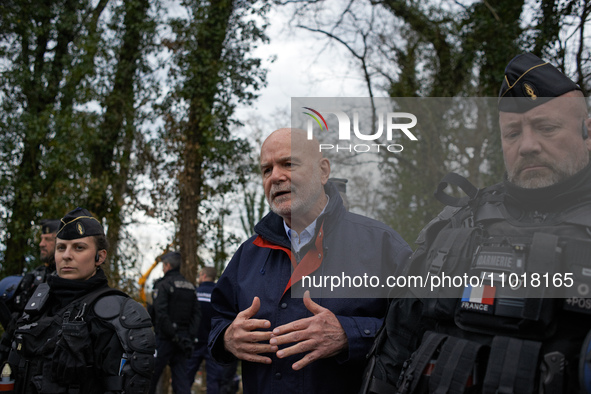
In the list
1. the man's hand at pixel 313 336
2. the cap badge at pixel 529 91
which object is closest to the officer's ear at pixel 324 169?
the man's hand at pixel 313 336

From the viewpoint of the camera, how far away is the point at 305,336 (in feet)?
7.70

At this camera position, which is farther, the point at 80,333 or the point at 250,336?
the point at 80,333

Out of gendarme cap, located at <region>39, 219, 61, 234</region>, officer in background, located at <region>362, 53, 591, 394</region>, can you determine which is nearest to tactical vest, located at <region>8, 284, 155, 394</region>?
officer in background, located at <region>362, 53, 591, 394</region>

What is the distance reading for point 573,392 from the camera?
1590mm

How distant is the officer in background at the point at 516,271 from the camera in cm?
165

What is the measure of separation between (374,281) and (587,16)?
6811mm

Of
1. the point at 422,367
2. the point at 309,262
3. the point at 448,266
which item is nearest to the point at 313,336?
the point at 309,262

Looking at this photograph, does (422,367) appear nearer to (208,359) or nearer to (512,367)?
(512,367)

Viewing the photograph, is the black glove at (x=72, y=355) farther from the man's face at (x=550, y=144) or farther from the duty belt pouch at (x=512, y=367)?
the man's face at (x=550, y=144)

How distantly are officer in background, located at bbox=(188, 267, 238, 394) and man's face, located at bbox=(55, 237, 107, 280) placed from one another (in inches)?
153

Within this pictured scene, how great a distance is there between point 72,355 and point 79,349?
0.06 m

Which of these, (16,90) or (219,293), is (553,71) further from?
→ (16,90)

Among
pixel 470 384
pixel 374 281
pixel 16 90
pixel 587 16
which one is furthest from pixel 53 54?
pixel 470 384

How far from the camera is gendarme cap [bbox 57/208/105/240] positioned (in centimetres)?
356
